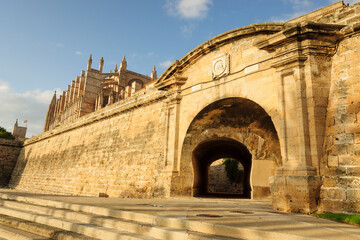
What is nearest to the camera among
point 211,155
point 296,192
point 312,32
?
point 296,192

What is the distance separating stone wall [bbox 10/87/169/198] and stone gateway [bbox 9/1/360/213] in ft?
0.20

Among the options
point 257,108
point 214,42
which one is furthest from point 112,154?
point 257,108

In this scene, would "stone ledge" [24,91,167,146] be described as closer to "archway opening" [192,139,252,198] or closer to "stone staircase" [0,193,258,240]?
"archway opening" [192,139,252,198]

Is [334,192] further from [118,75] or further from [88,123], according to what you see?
[118,75]

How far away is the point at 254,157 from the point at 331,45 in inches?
166

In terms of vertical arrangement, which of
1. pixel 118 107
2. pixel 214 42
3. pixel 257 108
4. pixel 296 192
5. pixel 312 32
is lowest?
pixel 296 192

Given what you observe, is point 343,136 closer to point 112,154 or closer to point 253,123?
point 253,123

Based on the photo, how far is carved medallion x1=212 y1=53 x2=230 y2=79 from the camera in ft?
26.0

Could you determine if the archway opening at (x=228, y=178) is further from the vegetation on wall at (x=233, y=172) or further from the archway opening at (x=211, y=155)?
the archway opening at (x=211, y=155)

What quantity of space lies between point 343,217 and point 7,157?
100ft

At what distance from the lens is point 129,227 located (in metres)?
3.43

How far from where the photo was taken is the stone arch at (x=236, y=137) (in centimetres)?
839

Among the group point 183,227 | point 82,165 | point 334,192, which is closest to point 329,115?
point 334,192

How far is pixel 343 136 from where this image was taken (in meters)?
5.29
